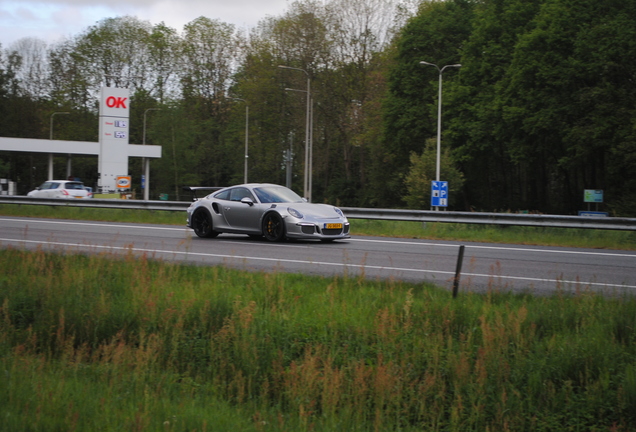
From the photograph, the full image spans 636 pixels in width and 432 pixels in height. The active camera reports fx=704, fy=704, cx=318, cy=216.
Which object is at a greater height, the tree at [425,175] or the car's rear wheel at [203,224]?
the tree at [425,175]

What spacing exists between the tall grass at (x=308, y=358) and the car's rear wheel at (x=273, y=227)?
7.06 metres

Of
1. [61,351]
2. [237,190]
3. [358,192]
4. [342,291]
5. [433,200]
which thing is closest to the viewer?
[61,351]

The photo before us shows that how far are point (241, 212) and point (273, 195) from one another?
0.86 meters

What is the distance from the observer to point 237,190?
17078mm

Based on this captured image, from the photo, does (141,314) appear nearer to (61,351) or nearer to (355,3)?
(61,351)

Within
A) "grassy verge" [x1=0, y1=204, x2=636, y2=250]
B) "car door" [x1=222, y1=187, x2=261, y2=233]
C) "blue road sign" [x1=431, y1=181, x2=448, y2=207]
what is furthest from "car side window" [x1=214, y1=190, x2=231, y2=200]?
"blue road sign" [x1=431, y1=181, x2=448, y2=207]

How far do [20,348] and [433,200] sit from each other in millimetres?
22516

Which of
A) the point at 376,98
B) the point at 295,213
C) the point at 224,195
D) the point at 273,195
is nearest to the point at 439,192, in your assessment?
the point at 273,195

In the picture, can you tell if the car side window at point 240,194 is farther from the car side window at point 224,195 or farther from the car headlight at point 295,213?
the car headlight at point 295,213

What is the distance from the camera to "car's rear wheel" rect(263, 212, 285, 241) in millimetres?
16186

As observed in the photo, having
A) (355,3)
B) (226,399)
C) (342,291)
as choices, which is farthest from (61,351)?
(355,3)

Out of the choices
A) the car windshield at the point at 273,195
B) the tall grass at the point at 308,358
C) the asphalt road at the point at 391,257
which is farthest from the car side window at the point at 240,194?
the tall grass at the point at 308,358

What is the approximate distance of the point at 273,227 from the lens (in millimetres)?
16375

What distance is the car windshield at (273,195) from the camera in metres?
16.6
